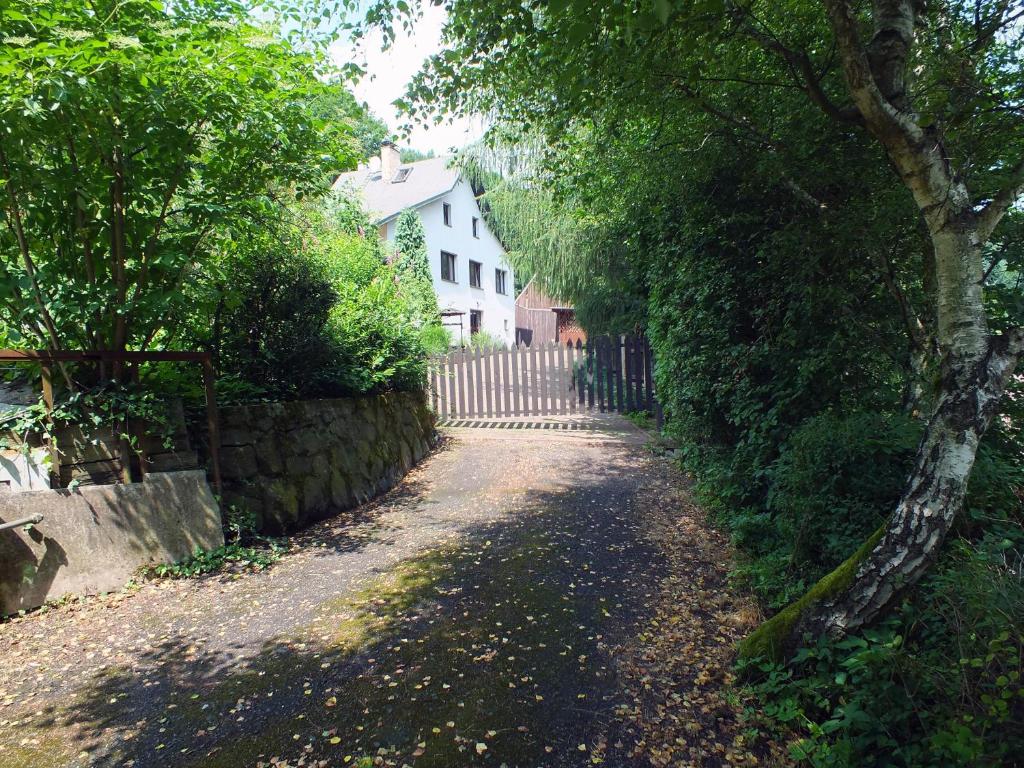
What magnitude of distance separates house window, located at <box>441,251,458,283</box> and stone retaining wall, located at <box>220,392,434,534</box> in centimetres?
1560

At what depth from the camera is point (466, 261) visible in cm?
2419

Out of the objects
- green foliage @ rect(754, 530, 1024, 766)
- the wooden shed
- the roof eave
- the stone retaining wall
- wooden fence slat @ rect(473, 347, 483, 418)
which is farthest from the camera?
the wooden shed

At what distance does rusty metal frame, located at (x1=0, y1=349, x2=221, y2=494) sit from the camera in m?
3.79

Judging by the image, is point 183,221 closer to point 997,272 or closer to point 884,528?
point 884,528

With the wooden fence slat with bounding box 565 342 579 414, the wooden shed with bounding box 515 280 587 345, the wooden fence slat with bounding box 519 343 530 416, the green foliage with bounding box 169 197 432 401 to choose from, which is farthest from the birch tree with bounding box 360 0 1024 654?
the wooden shed with bounding box 515 280 587 345

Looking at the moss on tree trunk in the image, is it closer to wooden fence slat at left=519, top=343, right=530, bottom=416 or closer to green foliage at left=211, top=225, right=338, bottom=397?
green foliage at left=211, top=225, right=338, bottom=397

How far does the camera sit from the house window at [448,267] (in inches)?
882

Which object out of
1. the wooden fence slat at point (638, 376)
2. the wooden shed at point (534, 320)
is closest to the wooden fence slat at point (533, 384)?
the wooden fence slat at point (638, 376)

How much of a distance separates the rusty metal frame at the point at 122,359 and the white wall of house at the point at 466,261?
14980mm

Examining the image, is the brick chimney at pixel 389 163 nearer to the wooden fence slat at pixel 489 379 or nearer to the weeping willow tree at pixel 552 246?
the weeping willow tree at pixel 552 246

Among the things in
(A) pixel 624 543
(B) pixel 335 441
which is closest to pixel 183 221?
(B) pixel 335 441

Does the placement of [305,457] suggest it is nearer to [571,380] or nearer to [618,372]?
[571,380]

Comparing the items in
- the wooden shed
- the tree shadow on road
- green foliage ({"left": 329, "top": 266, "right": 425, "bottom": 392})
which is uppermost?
the wooden shed

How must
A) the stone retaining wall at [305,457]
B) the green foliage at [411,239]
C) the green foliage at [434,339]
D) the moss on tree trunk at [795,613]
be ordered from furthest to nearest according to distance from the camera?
the green foliage at [411,239] → the green foliage at [434,339] → the stone retaining wall at [305,457] → the moss on tree trunk at [795,613]
